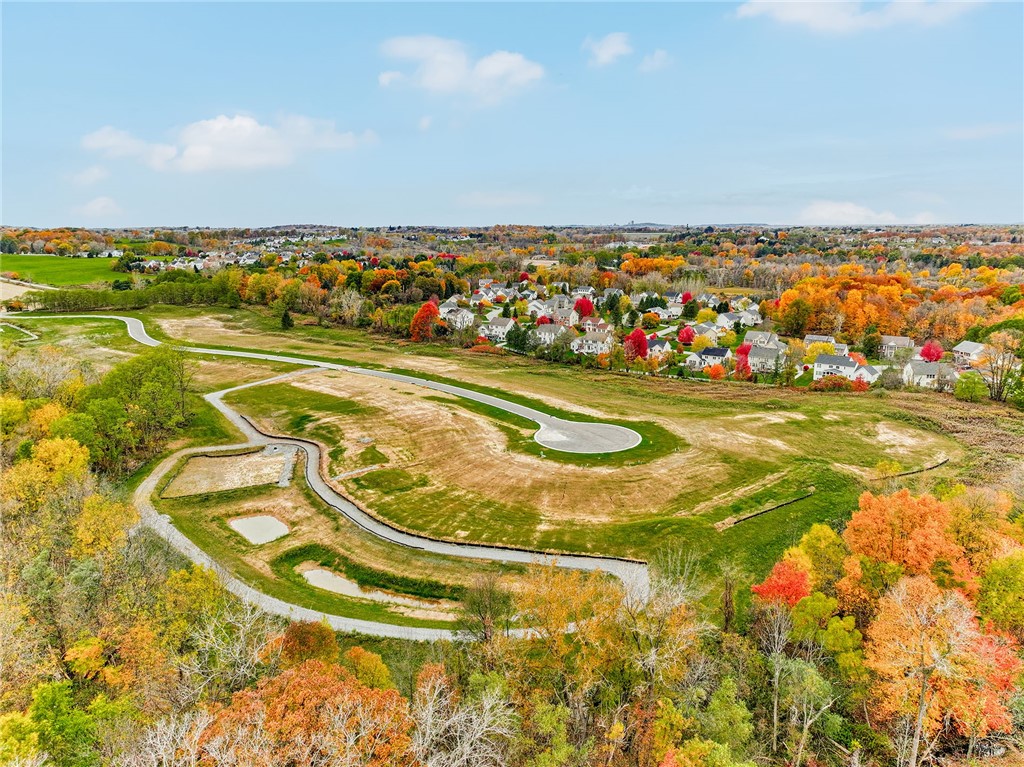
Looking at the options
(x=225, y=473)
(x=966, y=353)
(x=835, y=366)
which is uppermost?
(x=966, y=353)

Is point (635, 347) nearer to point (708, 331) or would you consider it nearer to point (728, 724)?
point (708, 331)

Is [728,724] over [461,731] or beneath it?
beneath

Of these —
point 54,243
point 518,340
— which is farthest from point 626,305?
point 54,243

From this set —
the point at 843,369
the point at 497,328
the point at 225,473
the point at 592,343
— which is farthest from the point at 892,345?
the point at 225,473

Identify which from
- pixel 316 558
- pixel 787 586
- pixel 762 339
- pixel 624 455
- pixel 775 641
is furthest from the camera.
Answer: pixel 762 339

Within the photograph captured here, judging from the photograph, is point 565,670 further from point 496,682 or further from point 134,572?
point 134,572

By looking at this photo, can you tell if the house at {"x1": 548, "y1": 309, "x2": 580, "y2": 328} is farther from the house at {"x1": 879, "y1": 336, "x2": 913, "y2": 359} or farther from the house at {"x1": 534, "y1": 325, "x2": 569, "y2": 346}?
the house at {"x1": 879, "y1": 336, "x2": 913, "y2": 359}

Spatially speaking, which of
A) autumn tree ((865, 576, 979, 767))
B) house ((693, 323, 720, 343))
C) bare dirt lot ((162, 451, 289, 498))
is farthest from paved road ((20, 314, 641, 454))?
house ((693, 323, 720, 343))
